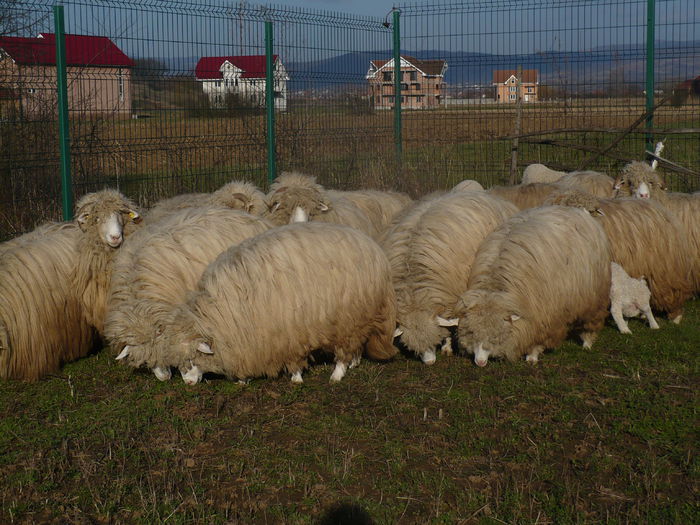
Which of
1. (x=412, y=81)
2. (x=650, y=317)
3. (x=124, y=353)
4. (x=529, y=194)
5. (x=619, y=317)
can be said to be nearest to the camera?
(x=124, y=353)

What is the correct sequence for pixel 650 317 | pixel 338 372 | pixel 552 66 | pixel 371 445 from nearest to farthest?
pixel 371 445 < pixel 338 372 < pixel 650 317 < pixel 552 66

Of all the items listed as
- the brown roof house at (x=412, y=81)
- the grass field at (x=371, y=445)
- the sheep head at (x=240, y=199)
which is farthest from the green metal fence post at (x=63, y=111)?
the brown roof house at (x=412, y=81)

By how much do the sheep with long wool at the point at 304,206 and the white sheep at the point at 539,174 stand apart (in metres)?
5.09

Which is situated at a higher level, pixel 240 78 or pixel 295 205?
pixel 240 78

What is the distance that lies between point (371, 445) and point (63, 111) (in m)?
5.47

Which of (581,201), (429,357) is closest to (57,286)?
(429,357)

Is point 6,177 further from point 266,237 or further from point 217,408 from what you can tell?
point 217,408

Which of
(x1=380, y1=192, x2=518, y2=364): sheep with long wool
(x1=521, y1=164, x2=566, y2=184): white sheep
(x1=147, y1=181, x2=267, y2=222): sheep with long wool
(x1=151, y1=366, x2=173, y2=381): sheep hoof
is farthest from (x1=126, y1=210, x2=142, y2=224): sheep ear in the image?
(x1=521, y1=164, x2=566, y2=184): white sheep

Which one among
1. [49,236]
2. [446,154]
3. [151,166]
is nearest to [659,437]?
[49,236]

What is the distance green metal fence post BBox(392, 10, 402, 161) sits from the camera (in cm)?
1384

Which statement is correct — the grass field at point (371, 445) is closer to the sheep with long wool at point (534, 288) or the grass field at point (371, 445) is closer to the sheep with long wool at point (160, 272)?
the sheep with long wool at point (534, 288)

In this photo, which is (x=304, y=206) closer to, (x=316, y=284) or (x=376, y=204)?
(x=376, y=204)

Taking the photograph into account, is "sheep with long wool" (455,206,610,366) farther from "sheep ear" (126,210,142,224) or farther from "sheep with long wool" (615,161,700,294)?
"sheep ear" (126,210,142,224)

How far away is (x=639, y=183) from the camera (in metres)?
9.20
